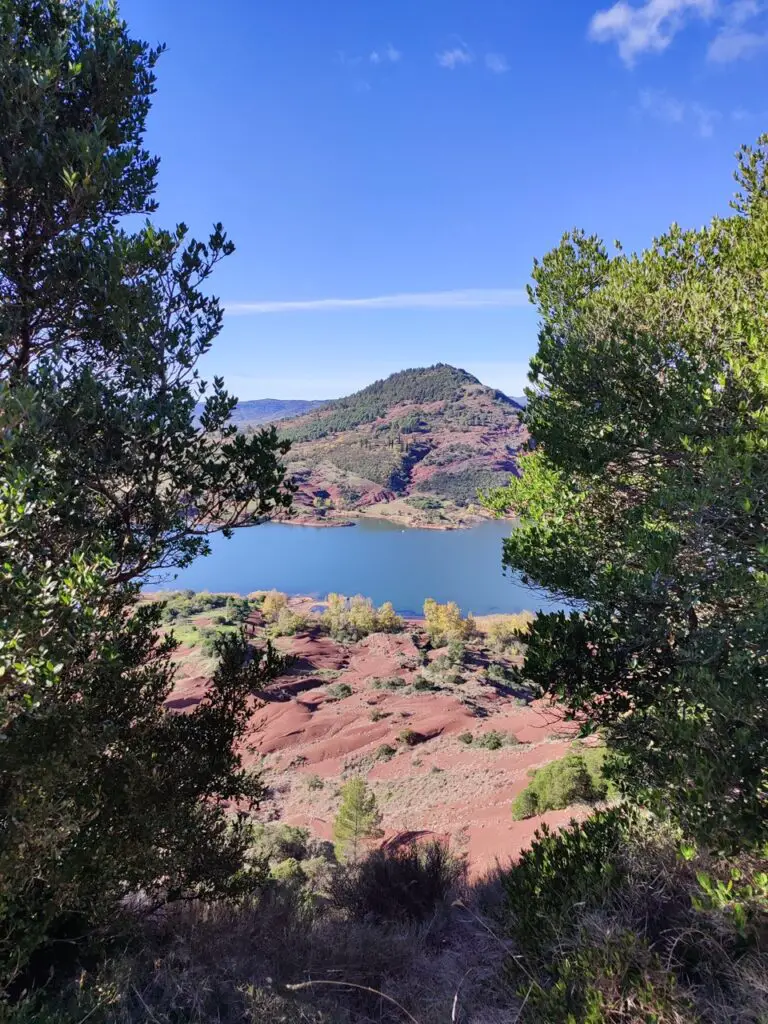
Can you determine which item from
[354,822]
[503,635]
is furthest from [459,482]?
[354,822]

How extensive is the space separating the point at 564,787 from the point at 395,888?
205 inches

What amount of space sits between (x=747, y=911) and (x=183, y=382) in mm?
6194

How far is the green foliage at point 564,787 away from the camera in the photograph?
11812mm

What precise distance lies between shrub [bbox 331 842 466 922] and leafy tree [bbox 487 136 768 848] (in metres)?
4.89

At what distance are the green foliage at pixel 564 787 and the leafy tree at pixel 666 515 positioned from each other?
7.00 m

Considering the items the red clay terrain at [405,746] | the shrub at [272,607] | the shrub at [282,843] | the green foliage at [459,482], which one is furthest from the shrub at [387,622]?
the green foliage at [459,482]

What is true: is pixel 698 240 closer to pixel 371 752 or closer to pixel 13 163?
pixel 13 163

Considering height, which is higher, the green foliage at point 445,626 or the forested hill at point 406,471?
the forested hill at point 406,471

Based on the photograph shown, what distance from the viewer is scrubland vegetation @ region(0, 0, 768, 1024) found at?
12.6 feet

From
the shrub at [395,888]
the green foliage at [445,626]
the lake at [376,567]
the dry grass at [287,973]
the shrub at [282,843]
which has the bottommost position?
the lake at [376,567]

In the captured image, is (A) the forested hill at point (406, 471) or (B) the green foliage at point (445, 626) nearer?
(B) the green foliage at point (445, 626)

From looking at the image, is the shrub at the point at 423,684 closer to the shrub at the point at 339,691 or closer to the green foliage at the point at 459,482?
the shrub at the point at 339,691

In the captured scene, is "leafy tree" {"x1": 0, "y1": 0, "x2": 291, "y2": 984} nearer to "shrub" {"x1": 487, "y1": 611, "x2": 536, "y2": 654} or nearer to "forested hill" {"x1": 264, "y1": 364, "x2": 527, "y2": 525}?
"shrub" {"x1": 487, "y1": 611, "x2": 536, "y2": 654}

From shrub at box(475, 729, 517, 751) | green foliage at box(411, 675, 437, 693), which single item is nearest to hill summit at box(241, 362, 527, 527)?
green foliage at box(411, 675, 437, 693)
